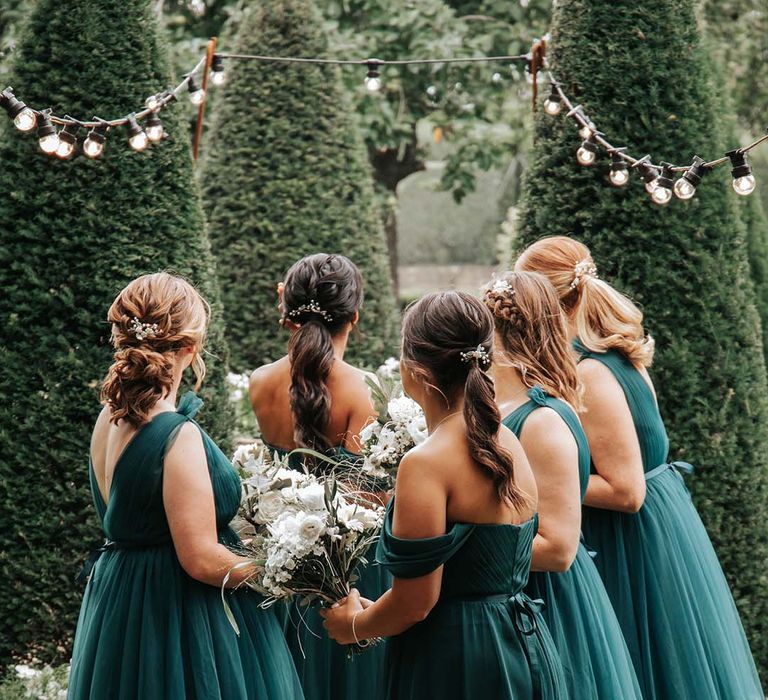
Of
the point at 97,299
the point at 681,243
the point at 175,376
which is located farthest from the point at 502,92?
the point at 175,376

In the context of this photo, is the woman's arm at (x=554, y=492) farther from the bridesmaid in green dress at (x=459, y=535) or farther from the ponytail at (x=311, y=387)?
the ponytail at (x=311, y=387)

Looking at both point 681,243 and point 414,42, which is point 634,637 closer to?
point 681,243

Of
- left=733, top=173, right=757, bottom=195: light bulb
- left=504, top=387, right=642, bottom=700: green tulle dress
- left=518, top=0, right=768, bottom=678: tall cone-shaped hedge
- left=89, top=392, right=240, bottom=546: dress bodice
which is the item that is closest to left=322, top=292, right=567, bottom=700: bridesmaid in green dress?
left=504, top=387, right=642, bottom=700: green tulle dress

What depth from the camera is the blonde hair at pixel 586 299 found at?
383cm

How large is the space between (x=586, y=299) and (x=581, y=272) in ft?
0.42

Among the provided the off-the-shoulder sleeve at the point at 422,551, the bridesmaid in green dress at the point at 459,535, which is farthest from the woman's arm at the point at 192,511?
the off-the-shoulder sleeve at the point at 422,551

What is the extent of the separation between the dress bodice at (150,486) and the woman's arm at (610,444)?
1.31m

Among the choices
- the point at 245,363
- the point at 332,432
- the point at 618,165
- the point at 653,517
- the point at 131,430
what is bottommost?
the point at 245,363

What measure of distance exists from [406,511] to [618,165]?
119 inches

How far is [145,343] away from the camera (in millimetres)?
3064

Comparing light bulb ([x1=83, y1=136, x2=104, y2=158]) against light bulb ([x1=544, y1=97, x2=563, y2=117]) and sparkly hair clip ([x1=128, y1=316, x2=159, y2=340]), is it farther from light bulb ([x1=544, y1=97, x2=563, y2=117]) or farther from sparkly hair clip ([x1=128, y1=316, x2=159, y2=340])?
light bulb ([x1=544, y1=97, x2=563, y2=117])

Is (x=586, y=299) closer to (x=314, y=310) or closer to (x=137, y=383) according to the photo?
(x=314, y=310)

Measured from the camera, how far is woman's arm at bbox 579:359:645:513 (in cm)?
366

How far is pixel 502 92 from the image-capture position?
450 inches
